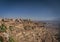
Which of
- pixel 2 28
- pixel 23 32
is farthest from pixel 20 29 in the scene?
pixel 2 28

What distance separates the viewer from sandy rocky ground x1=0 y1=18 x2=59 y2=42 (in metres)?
2.94

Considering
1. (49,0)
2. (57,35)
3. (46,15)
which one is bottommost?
(57,35)

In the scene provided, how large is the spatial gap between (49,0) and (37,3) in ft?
0.54

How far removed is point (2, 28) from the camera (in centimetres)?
291

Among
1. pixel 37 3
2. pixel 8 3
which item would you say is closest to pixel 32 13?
pixel 37 3

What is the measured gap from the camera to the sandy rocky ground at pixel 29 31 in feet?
9.64

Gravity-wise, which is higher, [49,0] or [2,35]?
[49,0]

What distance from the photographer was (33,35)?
9.71 ft

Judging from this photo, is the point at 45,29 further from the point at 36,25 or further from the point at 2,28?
the point at 2,28

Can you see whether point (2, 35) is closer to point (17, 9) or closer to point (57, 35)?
point (17, 9)

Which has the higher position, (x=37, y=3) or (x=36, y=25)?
(x=37, y=3)

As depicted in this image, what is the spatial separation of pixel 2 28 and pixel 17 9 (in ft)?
1.05

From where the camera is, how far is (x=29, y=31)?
9.70ft

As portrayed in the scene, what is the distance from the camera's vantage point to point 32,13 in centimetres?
297
